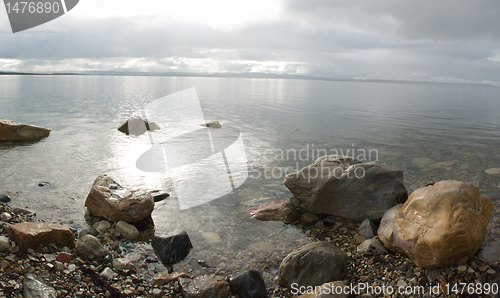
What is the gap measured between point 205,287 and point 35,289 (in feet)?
8.67

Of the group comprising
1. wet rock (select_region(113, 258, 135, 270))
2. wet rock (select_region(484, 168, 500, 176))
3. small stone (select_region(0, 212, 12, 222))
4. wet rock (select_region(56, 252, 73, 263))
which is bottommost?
wet rock (select_region(113, 258, 135, 270))

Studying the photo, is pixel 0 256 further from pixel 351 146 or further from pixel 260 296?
pixel 351 146

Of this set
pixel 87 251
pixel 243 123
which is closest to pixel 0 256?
pixel 87 251

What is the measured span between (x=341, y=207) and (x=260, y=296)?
406cm

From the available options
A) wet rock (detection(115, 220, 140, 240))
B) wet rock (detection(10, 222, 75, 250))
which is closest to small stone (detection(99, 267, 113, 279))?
wet rock (detection(10, 222, 75, 250))

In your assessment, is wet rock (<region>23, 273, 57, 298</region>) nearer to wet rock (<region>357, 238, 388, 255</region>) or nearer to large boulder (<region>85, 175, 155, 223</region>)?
large boulder (<region>85, 175, 155, 223</region>)

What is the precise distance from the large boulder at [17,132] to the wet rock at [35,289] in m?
14.2

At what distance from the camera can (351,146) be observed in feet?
60.0

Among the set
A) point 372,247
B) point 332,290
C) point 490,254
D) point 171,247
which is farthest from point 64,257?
point 490,254

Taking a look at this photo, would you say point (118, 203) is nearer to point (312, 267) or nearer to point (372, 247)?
point (312, 267)

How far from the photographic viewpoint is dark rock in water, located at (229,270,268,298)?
17.7ft

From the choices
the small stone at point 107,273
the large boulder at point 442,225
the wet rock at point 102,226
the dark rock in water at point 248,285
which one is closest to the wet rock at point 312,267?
the dark rock in water at point 248,285

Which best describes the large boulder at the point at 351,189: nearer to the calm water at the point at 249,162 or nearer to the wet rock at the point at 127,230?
the calm water at the point at 249,162

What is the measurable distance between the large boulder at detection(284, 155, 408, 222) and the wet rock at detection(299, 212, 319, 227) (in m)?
0.20
